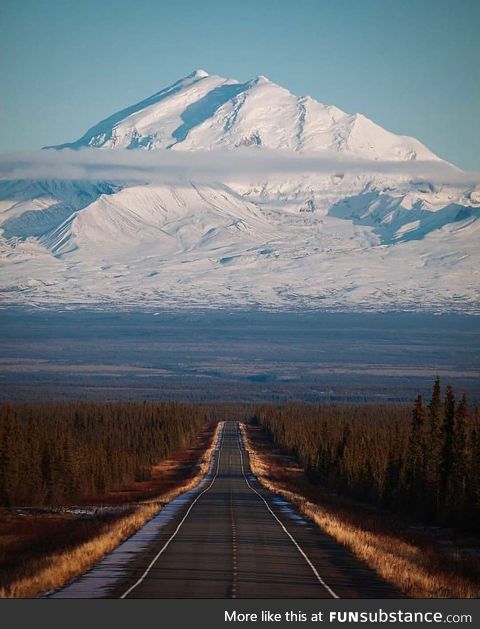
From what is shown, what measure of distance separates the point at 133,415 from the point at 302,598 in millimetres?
132898

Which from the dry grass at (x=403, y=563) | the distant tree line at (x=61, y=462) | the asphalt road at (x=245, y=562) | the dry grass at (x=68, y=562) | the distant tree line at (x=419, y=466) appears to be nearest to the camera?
the asphalt road at (x=245, y=562)

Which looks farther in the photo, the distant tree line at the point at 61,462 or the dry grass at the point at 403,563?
the distant tree line at the point at 61,462

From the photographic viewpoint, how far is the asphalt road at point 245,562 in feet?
88.3

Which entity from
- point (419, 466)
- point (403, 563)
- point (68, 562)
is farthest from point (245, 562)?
point (419, 466)

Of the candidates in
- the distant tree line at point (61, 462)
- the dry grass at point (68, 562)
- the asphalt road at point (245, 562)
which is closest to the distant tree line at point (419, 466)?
the asphalt road at point (245, 562)

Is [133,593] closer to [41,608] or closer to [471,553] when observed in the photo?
[41,608]

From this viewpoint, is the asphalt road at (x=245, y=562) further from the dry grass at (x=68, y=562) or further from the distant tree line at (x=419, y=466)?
the distant tree line at (x=419, y=466)

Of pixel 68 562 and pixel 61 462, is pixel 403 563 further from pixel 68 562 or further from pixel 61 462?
pixel 61 462

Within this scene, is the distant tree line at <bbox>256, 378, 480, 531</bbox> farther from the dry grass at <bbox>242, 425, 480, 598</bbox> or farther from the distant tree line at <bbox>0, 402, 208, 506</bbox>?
the distant tree line at <bbox>0, 402, 208, 506</bbox>

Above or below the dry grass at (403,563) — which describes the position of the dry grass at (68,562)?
above

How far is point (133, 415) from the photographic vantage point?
158m

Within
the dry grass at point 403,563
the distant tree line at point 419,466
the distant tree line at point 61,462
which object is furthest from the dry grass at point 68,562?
the distant tree line at point 61,462

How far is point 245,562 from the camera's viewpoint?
32875mm

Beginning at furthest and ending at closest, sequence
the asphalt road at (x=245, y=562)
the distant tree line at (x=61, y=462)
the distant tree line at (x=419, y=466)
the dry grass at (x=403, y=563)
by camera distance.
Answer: the distant tree line at (x=61, y=462) → the distant tree line at (x=419, y=466) → the dry grass at (x=403, y=563) → the asphalt road at (x=245, y=562)
